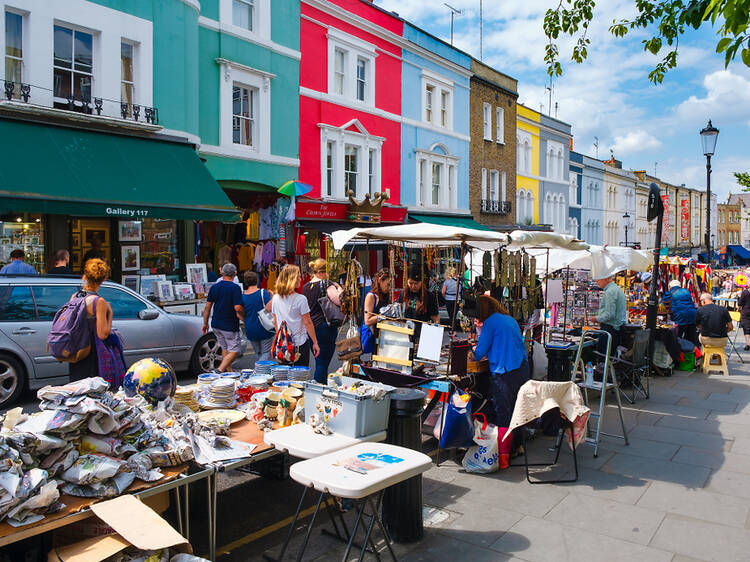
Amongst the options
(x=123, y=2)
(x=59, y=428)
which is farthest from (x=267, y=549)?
(x=123, y=2)

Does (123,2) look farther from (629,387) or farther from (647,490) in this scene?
(647,490)

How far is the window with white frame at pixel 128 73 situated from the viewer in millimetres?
13453

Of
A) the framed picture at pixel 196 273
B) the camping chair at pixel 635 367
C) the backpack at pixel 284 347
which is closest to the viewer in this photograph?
the backpack at pixel 284 347

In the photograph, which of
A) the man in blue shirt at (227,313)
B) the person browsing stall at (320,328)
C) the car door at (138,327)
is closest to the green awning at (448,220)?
the car door at (138,327)

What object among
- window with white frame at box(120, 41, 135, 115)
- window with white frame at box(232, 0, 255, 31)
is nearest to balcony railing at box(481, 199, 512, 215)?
window with white frame at box(232, 0, 255, 31)

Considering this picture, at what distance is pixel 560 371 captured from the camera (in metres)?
8.14

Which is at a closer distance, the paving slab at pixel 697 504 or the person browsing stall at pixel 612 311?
the paving slab at pixel 697 504

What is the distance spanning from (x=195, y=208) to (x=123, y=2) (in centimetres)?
467

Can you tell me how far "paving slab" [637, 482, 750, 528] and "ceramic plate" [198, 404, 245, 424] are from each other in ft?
11.5

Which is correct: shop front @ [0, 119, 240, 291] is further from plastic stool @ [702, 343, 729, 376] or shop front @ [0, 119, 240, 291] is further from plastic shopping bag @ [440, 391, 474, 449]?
plastic stool @ [702, 343, 729, 376]

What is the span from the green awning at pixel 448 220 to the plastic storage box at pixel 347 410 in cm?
1928

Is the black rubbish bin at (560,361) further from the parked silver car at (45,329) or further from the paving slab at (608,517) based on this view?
the parked silver car at (45,329)

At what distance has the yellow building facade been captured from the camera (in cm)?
3272

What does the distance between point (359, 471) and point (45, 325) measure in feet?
20.8
